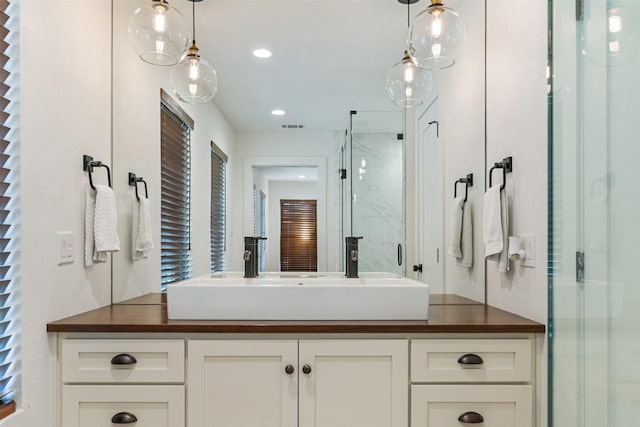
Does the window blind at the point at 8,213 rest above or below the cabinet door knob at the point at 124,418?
above

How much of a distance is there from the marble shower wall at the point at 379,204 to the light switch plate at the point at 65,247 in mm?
1143

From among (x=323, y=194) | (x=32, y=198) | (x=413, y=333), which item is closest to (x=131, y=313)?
(x=32, y=198)

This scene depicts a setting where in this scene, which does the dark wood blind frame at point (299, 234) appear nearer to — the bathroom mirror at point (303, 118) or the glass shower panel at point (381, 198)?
the bathroom mirror at point (303, 118)

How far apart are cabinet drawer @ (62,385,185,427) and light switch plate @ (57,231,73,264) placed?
1.48 feet

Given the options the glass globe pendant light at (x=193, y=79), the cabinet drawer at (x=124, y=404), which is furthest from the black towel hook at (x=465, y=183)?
the cabinet drawer at (x=124, y=404)

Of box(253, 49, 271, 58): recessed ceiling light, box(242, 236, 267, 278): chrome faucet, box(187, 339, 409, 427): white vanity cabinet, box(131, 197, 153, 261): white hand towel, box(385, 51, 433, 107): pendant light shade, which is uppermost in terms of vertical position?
box(253, 49, 271, 58): recessed ceiling light

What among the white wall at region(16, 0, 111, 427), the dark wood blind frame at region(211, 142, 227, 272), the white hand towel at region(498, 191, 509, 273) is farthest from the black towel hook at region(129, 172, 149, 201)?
the white hand towel at region(498, 191, 509, 273)

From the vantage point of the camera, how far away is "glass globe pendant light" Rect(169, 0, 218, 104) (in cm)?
193

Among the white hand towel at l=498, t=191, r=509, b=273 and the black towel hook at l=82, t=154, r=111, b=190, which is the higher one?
the black towel hook at l=82, t=154, r=111, b=190

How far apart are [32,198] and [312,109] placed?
118 centimetres

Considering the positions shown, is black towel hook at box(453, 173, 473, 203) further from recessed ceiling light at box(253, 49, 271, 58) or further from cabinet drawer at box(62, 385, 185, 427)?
cabinet drawer at box(62, 385, 185, 427)

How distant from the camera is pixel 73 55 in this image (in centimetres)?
176

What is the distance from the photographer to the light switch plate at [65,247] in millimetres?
1655

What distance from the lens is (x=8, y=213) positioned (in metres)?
1.37
